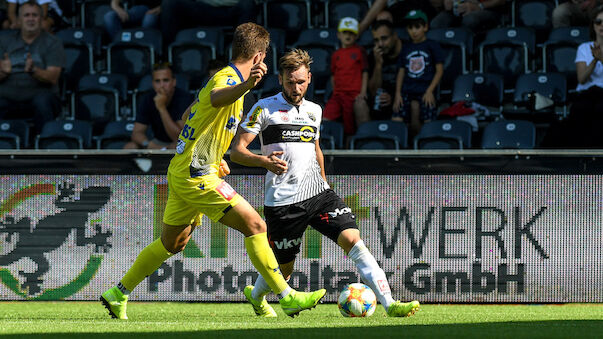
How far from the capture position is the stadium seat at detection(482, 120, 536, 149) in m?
10.8

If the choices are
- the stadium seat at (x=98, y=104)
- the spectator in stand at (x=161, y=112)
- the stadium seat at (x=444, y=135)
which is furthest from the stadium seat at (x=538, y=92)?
the stadium seat at (x=98, y=104)

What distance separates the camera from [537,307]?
8320 millimetres

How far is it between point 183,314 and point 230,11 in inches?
266

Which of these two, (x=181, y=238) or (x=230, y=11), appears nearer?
(x=181, y=238)

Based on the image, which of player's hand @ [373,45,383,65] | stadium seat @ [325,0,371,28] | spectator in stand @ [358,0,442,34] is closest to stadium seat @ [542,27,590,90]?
spectator in stand @ [358,0,442,34]

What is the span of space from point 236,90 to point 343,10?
8106 mm

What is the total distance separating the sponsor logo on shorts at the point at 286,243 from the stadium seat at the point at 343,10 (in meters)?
7.19

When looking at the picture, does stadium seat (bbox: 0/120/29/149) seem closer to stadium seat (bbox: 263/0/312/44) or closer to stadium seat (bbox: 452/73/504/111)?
stadium seat (bbox: 263/0/312/44)

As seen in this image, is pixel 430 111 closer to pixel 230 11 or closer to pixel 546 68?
pixel 546 68

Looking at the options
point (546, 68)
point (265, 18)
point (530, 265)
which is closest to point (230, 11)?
point (265, 18)

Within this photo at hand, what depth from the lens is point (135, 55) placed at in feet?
44.1

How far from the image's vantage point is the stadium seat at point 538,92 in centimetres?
1152

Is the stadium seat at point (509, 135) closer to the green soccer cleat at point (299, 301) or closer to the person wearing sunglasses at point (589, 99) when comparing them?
the person wearing sunglasses at point (589, 99)

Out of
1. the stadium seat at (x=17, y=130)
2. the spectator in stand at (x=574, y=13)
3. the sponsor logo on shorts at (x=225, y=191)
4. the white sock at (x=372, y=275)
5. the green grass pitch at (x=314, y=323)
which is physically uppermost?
the spectator in stand at (x=574, y=13)
